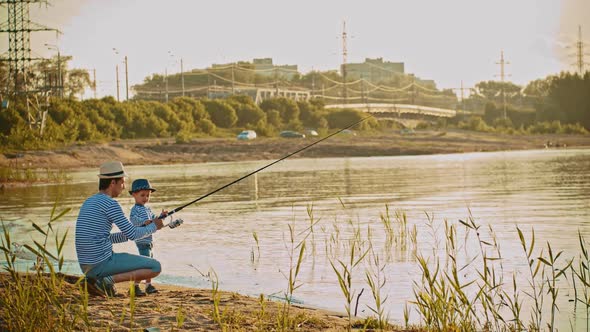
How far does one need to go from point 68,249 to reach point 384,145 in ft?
177

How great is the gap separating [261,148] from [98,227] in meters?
53.7

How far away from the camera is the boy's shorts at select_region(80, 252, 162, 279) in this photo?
28.6ft

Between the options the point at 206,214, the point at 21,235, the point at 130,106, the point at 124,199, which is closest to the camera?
the point at 21,235

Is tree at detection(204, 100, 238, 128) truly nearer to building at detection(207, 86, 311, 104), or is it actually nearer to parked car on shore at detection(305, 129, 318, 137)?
parked car on shore at detection(305, 129, 318, 137)

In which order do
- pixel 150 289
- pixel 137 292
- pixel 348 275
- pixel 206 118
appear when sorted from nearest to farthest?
1. pixel 348 275
2. pixel 137 292
3. pixel 150 289
4. pixel 206 118

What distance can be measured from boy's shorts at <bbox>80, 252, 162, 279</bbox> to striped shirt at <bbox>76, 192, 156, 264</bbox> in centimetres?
6

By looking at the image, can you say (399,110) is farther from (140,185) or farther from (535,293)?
(535,293)

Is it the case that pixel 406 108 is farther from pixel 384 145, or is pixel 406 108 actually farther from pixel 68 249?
pixel 68 249

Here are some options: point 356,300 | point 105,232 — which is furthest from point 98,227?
point 356,300

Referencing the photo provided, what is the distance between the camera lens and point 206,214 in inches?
813

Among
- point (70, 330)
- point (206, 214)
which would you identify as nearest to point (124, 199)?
point (206, 214)

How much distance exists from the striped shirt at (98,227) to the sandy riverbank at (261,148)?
1288 inches

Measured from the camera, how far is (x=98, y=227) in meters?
8.55

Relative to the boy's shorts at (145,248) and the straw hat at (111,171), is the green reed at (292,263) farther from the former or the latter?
the straw hat at (111,171)
